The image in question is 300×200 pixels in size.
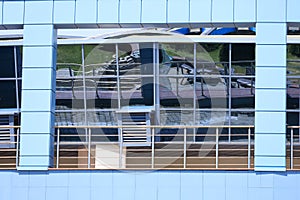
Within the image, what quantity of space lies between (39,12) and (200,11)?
2.30m

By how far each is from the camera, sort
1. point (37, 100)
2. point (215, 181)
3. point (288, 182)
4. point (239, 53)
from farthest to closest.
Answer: point (239, 53)
point (37, 100)
point (215, 181)
point (288, 182)

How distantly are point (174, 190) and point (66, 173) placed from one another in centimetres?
151

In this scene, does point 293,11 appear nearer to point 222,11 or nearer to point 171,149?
point 222,11

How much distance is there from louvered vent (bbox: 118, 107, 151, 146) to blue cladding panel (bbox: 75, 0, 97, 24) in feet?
19.8

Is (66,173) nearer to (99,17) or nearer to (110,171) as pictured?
(110,171)

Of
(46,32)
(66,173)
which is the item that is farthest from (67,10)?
(66,173)

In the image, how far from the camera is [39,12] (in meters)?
11.7

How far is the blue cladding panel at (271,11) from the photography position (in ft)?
37.4

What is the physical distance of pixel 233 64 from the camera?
696 inches

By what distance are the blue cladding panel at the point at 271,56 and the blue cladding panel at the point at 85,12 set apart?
7.87 feet

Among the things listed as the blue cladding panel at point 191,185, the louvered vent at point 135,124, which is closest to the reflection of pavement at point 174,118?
the louvered vent at point 135,124

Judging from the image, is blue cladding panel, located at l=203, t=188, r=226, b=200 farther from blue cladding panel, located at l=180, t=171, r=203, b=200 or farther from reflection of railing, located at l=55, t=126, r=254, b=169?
reflection of railing, located at l=55, t=126, r=254, b=169

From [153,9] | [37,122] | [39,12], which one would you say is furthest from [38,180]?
[153,9]

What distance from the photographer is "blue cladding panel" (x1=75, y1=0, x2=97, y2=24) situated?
11.7m
